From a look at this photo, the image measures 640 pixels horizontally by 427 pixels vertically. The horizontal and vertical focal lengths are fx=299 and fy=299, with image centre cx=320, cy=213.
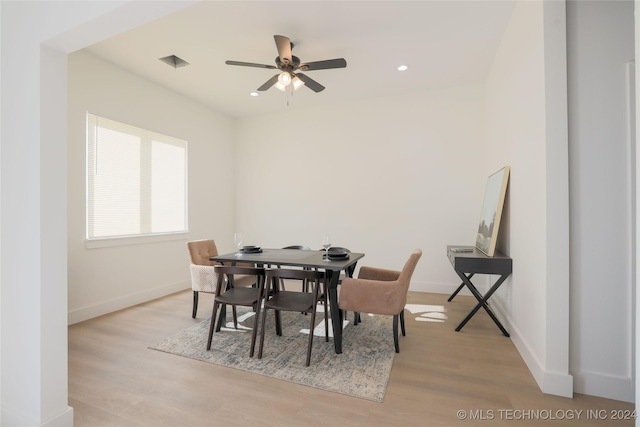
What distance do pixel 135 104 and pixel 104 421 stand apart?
379cm

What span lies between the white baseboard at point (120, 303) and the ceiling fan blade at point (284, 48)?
3556 millimetres

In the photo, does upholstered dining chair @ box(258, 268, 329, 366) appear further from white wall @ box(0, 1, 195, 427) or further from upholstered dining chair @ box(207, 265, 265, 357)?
white wall @ box(0, 1, 195, 427)

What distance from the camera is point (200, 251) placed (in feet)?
12.4

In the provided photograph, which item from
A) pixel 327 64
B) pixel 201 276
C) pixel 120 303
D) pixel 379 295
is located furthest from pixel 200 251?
pixel 327 64

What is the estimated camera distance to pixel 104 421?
1.79 m

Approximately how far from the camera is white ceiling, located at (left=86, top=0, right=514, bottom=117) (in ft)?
8.91

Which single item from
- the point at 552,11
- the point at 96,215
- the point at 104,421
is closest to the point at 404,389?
the point at 104,421

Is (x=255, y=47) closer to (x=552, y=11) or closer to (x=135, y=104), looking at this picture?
(x=135, y=104)

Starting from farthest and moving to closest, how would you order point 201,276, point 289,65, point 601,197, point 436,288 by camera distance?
point 436,288
point 201,276
point 289,65
point 601,197

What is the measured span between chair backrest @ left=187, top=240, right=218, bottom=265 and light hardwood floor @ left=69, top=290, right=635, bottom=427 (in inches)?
39.6

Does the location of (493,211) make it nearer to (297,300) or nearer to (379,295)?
(379,295)

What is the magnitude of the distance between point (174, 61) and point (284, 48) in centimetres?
177

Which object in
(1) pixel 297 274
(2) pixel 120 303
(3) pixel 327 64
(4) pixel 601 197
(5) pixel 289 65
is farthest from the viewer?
(2) pixel 120 303

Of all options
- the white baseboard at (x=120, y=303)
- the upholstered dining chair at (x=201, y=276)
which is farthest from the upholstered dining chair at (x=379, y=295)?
the white baseboard at (x=120, y=303)
